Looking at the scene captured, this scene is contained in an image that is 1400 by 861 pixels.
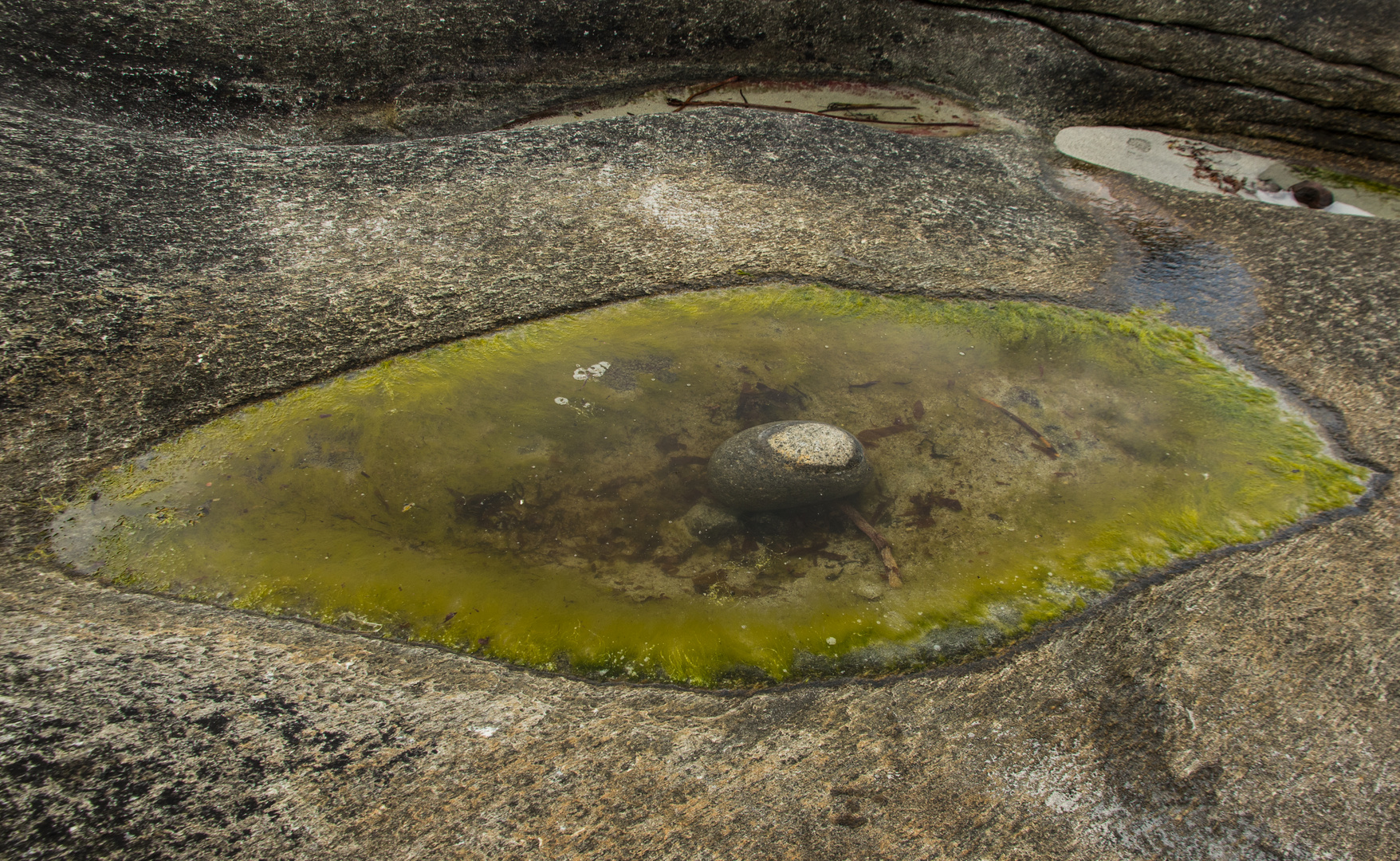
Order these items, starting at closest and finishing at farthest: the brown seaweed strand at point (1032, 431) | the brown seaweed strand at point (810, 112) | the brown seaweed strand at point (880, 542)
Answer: the brown seaweed strand at point (880, 542), the brown seaweed strand at point (1032, 431), the brown seaweed strand at point (810, 112)

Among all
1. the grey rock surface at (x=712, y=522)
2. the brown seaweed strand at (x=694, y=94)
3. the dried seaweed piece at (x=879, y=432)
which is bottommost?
the grey rock surface at (x=712, y=522)

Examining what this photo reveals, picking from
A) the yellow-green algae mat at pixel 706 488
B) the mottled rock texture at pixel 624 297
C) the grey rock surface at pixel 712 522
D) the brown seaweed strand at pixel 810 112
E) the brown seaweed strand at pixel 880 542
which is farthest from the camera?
the brown seaweed strand at pixel 810 112

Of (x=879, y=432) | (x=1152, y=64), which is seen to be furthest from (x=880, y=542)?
(x=1152, y=64)

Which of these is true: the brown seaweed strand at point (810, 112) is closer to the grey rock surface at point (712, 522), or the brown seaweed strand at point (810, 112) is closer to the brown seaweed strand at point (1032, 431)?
the brown seaweed strand at point (1032, 431)

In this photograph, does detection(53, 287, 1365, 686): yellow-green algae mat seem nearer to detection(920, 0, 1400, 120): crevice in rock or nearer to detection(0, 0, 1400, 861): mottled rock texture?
detection(0, 0, 1400, 861): mottled rock texture

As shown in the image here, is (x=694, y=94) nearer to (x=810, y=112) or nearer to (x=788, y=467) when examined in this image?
(x=810, y=112)

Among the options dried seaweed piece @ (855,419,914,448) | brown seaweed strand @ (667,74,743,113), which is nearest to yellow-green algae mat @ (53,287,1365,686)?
dried seaweed piece @ (855,419,914,448)

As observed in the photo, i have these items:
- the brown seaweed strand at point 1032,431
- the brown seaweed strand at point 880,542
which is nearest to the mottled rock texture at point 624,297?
the brown seaweed strand at point 880,542

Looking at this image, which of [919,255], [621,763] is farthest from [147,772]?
[919,255]
